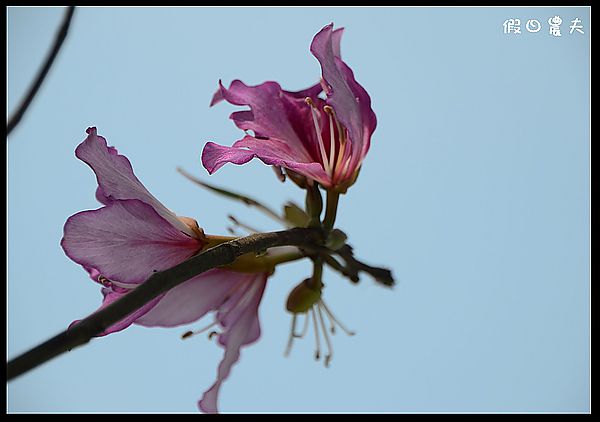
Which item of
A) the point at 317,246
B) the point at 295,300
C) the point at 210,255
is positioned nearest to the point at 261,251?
the point at 210,255

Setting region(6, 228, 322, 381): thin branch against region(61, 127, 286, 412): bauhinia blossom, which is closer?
region(6, 228, 322, 381): thin branch

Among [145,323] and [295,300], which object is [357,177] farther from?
[145,323]

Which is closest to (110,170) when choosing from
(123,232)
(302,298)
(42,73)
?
(123,232)

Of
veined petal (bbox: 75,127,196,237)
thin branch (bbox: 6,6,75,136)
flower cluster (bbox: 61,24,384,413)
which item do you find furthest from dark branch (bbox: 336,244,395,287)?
thin branch (bbox: 6,6,75,136)

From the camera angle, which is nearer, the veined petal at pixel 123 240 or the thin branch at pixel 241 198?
the veined petal at pixel 123 240

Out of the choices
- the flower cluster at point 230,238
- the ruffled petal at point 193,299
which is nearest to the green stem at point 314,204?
the flower cluster at point 230,238

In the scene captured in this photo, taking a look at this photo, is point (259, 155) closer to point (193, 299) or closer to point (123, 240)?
point (123, 240)

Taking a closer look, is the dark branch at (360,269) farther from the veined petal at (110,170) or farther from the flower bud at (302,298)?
the veined petal at (110,170)

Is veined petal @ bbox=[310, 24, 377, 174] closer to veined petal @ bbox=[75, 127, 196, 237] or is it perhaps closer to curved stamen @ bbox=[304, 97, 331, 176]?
curved stamen @ bbox=[304, 97, 331, 176]
